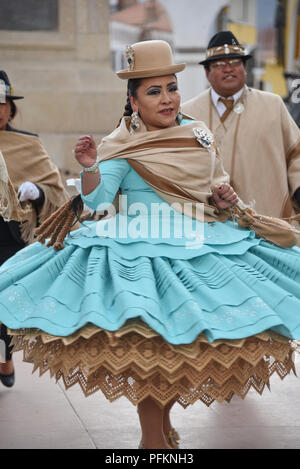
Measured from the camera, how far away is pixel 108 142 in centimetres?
420

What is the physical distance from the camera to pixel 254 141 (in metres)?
6.02

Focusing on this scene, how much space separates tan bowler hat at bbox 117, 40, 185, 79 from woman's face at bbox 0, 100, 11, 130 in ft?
6.16

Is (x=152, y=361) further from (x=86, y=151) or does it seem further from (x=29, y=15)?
(x=29, y=15)

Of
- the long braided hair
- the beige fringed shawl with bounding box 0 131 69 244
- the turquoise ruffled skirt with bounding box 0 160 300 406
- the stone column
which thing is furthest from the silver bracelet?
the stone column

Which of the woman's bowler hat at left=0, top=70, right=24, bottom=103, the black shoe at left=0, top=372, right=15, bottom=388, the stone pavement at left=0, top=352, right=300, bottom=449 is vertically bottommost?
the black shoe at left=0, top=372, right=15, bottom=388

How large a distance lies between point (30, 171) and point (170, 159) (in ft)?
7.34

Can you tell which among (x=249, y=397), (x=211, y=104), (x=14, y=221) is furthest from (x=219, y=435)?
(x=211, y=104)

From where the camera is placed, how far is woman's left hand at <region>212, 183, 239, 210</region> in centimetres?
416

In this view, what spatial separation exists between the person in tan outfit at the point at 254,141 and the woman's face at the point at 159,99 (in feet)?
5.99

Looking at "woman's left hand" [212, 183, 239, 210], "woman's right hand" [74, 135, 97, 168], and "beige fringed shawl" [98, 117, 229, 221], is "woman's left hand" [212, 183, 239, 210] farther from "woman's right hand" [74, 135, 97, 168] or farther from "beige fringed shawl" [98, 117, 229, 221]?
"woman's right hand" [74, 135, 97, 168]

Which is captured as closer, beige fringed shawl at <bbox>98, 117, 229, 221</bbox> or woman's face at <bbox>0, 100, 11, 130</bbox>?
beige fringed shawl at <bbox>98, 117, 229, 221</bbox>

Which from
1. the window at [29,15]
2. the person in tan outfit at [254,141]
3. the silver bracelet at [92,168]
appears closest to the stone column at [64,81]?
the window at [29,15]

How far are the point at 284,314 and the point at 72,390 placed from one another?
221cm

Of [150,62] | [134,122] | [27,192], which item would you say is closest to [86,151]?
[134,122]
